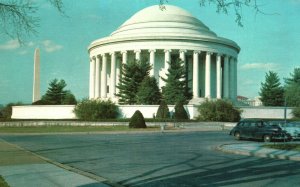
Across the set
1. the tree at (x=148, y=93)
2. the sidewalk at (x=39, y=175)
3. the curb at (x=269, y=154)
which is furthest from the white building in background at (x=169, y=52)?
the sidewalk at (x=39, y=175)

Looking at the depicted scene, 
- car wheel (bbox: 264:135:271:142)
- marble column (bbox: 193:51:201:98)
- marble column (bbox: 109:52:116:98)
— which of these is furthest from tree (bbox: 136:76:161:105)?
car wheel (bbox: 264:135:271:142)

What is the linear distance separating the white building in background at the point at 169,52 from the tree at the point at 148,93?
842 cm

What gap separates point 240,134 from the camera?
29.6 metres

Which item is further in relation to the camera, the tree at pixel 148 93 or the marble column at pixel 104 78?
the marble column at pixel 104 78

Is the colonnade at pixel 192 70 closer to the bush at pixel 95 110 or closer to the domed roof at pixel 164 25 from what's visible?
the domed roof at pixel 164 25

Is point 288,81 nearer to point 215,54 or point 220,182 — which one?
point 215,54

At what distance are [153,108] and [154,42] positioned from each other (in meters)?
18.6

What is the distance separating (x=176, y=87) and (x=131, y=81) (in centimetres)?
725

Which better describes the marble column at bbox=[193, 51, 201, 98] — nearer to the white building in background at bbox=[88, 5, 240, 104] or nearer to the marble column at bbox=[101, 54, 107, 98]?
the white building in background at bbox=[88, 5, 240, 104]

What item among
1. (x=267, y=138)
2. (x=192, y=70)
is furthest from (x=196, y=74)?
(x=267, y=138)

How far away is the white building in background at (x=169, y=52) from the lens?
249 ft

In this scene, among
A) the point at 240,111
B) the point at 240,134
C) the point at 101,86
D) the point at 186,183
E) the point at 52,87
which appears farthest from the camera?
the point at 52,87

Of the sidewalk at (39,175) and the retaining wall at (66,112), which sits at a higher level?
the retaining wall at (66,112)

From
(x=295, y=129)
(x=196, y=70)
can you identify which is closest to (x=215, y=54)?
(x=196, y=70)
